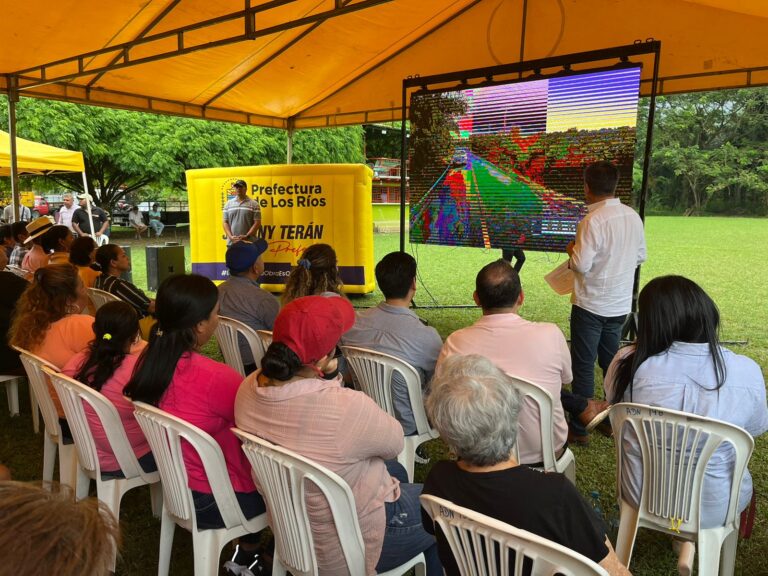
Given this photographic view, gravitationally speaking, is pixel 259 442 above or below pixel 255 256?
below

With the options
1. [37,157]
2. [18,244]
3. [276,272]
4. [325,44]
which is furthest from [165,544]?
[37,157]

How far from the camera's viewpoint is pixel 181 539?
2.45m

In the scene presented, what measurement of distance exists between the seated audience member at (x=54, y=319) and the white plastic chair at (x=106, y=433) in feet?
1.90

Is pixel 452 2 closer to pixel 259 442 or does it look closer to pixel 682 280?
pixel 682 280

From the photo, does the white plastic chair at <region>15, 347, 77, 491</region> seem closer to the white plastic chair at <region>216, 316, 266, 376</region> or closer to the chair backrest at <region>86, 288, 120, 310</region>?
the white plastic chair at <region>216, 316, 266, 376</region>

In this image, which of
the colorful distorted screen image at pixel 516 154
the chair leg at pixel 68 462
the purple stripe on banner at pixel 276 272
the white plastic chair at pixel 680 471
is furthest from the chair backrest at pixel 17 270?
the white plastic chair at pixel 680 471

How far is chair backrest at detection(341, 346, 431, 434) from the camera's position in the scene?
8.21ft

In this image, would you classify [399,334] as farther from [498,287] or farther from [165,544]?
[165,544]

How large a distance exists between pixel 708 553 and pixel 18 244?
21.8 ft

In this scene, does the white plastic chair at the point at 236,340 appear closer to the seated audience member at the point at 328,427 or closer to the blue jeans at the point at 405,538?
the seated audience member at the point at 328,427

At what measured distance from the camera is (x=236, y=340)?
326 cm

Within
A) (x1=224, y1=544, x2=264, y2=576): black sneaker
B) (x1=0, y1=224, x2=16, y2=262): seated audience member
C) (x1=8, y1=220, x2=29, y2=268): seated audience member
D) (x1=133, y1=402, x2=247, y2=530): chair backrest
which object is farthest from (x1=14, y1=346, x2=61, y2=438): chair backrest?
(x1=0, y1=224, x2=16, y2=262): seated audience member

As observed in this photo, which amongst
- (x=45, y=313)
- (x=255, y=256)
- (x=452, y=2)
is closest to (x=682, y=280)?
(x=255, y=256)

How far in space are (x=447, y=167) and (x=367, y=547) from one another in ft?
14.0
